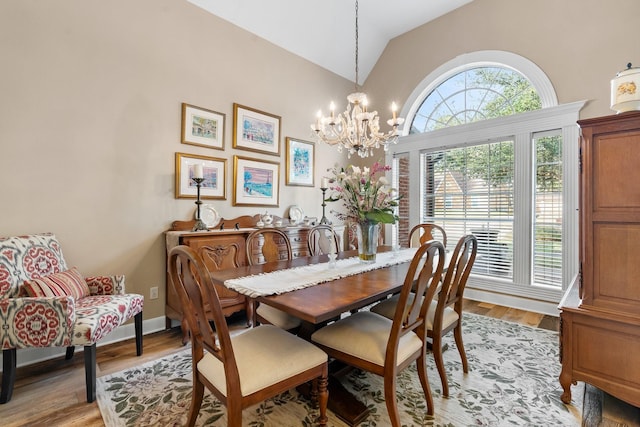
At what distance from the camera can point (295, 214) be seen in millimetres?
4109

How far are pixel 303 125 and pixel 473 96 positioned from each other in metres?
2.40

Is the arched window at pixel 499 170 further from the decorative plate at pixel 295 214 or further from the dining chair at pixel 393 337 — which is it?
the dining chair at pixel 393 337

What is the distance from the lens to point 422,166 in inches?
174

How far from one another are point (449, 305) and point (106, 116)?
3.20 metres

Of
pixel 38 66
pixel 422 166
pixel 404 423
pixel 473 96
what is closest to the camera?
pixel 404 423

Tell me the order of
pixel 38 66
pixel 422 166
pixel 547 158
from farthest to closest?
pixel 422 166
pixel 547 158
pixel 38 66

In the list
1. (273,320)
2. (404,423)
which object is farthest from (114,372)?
(404,423)

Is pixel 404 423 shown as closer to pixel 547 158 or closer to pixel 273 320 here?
pixel 273 320

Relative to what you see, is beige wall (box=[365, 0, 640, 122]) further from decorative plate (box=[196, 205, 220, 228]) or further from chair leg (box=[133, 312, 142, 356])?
chair leg (box=[133, 312, 142, 356])

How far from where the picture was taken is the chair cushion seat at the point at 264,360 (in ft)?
4.04

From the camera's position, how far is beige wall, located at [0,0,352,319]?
2221 mm

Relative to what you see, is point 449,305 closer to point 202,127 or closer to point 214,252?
point 214,252

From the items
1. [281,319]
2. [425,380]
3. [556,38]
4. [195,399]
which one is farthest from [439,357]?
[556,38]

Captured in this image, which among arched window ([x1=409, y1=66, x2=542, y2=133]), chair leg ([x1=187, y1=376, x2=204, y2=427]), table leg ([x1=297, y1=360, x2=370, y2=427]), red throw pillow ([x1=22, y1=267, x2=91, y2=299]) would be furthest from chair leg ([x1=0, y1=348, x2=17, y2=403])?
arched window ([x1=409, y1=66, x2=542, y2=133])
